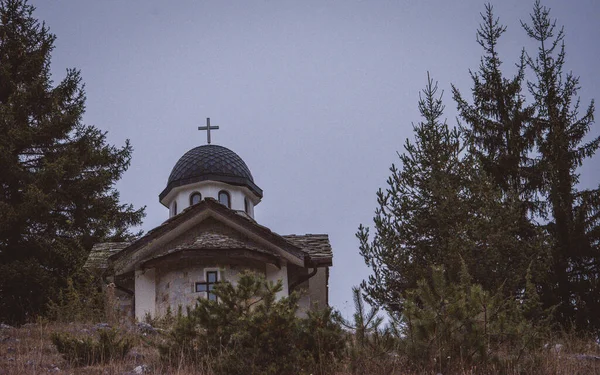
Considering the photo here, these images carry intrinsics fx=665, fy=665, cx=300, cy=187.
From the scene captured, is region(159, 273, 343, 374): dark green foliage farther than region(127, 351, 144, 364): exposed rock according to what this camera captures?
No

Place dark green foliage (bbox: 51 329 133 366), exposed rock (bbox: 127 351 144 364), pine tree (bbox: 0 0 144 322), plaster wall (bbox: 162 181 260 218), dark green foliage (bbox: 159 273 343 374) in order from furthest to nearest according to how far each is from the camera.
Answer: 1. plaster wall (bbox: 162 181 260 218)
2. pine tree (bbox: 0 0 144 322)
3. exposed rock (bbox: 127 351 144 364)
4. dark green foliage (bbox: 51 329 133 366)
5. dark green foliage (bbox: 159 273 343 374)

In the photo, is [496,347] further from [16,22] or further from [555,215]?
[16,22]

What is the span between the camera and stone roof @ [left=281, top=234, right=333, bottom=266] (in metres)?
19.1

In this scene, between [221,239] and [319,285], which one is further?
[319,285]

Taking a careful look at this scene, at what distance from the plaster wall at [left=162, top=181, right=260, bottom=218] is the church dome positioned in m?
0.15

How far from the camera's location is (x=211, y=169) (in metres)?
25.2

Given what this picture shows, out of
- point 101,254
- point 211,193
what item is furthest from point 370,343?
point 211,193

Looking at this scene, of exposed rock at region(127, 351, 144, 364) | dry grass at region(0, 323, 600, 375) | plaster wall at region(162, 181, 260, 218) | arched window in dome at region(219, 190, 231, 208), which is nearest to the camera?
dry grass at region(0, 323, 600, 375)

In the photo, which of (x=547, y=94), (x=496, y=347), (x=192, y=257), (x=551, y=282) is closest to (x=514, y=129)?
(x=547, y=94)

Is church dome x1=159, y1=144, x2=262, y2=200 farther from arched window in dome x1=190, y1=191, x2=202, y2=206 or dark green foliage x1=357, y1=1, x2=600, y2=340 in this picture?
dark green foliage x1=357, y1=1, x2=600, y2=340

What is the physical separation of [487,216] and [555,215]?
465cm

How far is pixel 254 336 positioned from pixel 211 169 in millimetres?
17262

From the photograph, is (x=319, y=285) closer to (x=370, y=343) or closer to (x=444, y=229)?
(x=444, y=229)

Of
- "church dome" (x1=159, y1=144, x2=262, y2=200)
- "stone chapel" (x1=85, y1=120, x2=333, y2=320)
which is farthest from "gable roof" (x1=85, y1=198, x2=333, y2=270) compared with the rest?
"church dome" (x1=159, y1=144, x2=262, y2=200)
